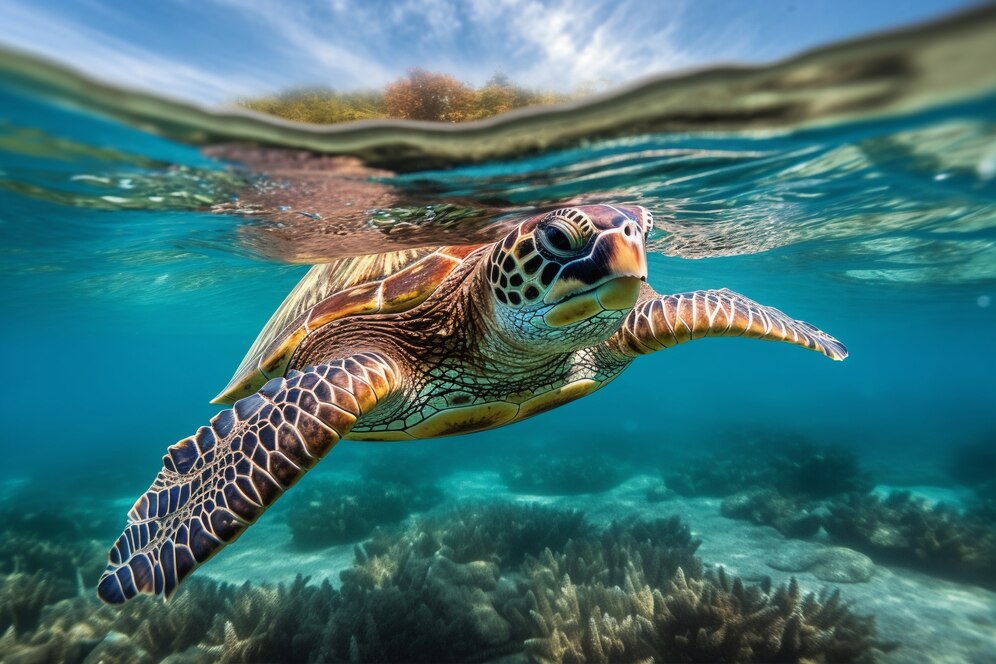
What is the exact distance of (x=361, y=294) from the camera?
4.25 m

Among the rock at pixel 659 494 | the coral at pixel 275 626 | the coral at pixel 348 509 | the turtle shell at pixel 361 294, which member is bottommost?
the coral at pixel 348 509

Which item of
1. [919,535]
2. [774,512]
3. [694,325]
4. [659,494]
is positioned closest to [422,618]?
[694,325]

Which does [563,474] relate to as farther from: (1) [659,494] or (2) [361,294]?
(2) [361,294]

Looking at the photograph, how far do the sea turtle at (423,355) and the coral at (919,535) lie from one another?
5.22 meters

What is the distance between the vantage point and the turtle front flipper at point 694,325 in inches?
174

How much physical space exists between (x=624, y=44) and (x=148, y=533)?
4.50 meters

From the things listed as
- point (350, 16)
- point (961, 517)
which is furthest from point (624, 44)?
point (961, 517)

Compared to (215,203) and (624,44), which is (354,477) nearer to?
(215,203)

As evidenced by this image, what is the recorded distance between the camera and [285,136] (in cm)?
451

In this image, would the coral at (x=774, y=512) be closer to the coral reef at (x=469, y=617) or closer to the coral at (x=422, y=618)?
the coral reef at (x=469, y=617)

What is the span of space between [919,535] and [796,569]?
2.90 m

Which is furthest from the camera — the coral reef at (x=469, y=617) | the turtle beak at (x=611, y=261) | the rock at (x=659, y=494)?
the rock at (x=659, y=494)

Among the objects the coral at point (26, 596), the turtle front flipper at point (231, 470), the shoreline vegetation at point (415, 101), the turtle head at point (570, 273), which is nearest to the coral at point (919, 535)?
the turtle head at point (570, 273)

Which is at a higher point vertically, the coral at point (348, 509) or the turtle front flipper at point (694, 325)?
the turtle front flipper at point (694, 325)
